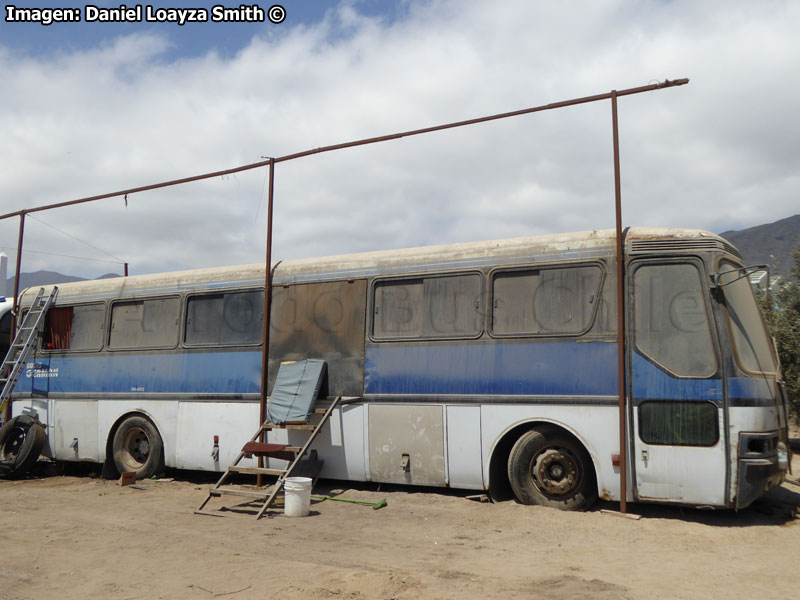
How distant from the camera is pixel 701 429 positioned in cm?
724

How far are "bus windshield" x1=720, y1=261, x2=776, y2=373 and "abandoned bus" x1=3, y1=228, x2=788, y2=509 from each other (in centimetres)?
3

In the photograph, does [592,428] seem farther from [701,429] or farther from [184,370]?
[184,370]

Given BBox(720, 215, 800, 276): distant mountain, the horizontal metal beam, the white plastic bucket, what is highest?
BBox(720, 215, 800, 276): distant mountain

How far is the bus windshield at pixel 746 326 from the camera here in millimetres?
7363

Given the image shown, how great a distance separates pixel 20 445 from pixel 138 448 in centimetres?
246

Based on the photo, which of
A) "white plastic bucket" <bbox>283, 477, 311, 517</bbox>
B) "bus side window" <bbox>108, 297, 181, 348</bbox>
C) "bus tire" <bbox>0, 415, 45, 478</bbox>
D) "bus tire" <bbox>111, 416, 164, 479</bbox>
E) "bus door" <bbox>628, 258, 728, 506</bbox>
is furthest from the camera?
"bus tire" <bbox>0, 415, 45, 478</bbox>

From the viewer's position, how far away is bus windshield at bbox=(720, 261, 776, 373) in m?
7.36

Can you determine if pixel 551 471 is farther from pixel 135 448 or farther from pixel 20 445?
pixel 20 445

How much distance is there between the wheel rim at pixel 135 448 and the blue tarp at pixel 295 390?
2.98 meters

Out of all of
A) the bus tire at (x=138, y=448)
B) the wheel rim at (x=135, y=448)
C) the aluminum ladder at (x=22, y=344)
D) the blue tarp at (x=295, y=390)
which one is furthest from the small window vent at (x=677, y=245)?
the aluminum ladder at (x=22, y=344)

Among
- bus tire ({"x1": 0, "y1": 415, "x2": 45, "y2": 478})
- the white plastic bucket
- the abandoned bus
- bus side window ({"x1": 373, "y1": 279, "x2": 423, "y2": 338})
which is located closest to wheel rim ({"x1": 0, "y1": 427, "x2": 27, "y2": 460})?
bus tire ({"x1": 0, "y1": 415, "x2": 45, "y2": 478})

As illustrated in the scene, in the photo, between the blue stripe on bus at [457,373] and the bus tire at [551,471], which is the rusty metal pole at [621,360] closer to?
the blue stripe on bus at [457,373]

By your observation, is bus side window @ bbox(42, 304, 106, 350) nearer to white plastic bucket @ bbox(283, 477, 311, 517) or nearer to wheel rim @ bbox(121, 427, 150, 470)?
wheel rim @ bbox(121, 427, 150, 470)

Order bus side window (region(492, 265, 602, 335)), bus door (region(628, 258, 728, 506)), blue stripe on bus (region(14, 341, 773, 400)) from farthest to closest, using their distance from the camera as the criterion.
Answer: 1. bus side window (region(492, 265, 602, 335))
2. blue stripe on bus (region(14, 341, 773, 400))
3. bus door (region(628, 258, 728, 506))
